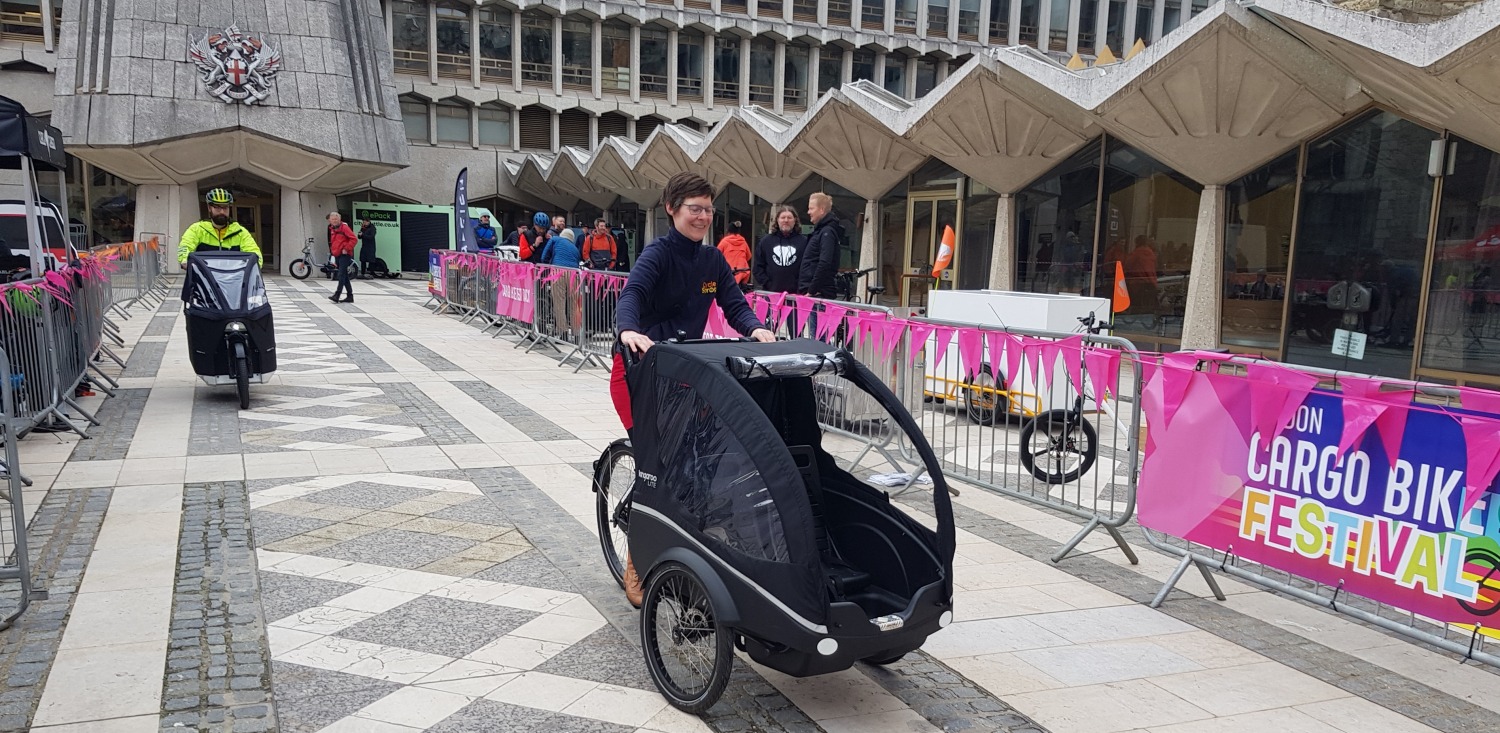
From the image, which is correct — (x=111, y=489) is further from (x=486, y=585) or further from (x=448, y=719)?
(x=448, y=719)

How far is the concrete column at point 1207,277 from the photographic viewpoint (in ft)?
44.1

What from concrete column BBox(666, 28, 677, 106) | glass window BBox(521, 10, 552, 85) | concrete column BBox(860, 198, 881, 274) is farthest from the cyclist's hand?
concrete column BBox(666, 28, 677, 106)

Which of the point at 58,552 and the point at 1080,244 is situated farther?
the point at 1080,244

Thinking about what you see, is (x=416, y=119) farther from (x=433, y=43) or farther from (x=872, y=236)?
(x=872, y=236)

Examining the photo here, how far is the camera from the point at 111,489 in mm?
6461

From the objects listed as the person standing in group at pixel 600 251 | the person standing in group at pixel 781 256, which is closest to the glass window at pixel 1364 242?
the person standing in group at pixel 781 256

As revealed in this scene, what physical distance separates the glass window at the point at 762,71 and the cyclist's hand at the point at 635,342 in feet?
137

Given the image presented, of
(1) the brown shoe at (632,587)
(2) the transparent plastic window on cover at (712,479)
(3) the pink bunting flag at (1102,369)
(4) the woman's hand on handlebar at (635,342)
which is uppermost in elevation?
(4) the woman's hand on handlebar at (635,342)

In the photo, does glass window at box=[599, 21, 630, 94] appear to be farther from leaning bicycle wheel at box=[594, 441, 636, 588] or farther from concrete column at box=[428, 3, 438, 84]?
leaning bicycle wheel at box=[594, 441, 636, 588]

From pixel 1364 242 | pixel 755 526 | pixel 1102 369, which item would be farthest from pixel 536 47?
pixel 755 526

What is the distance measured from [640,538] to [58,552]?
3391mm

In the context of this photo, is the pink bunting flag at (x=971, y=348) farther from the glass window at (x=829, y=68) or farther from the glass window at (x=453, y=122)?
the glass window at (x=829, y=68)

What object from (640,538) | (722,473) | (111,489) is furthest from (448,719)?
(111,489)

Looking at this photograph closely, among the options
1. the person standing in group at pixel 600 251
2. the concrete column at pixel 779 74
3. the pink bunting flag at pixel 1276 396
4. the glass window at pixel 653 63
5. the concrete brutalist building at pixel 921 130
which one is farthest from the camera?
the concrete column at pixel 779 74
